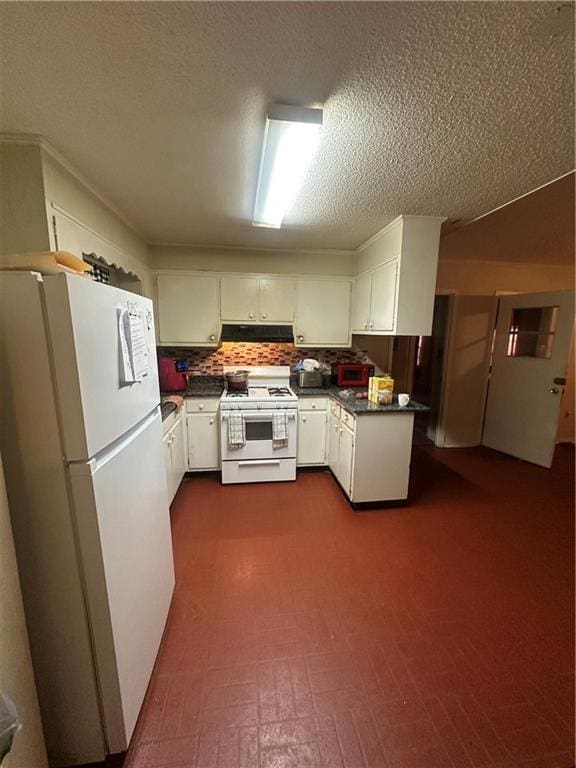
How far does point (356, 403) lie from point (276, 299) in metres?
1.46

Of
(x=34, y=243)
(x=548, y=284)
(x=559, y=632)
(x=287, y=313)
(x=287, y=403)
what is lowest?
(x=559, y=632)

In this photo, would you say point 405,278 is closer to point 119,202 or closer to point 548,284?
point 119,202

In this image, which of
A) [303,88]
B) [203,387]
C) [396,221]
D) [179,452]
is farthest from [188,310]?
[303,88]

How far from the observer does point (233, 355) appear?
347 centimetres

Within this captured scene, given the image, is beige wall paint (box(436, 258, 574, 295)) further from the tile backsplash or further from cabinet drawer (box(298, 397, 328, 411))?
cabinet drawer (box(298, 397, 328, 411))

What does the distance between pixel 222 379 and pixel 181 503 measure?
1.41 meters

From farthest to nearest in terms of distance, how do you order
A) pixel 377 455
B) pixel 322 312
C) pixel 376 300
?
pixel 322 312 → pixel 376 300 → pixel 377 455

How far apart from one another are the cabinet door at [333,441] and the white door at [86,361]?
2.10 m

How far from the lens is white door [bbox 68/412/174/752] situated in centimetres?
92

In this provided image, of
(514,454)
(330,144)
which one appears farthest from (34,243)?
(514,454)

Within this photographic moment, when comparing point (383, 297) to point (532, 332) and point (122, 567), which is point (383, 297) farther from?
point (122, 567)

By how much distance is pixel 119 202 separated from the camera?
2.12 meters

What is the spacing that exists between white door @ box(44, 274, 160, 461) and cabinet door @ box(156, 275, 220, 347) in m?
2.11

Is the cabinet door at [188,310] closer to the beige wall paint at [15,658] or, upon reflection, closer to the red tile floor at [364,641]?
the red tile floor at [364,641]
